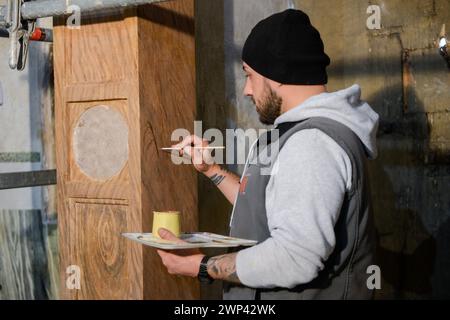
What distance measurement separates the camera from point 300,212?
1.91m

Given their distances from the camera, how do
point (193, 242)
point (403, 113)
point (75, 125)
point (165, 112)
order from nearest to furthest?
1. point (193, 242)
2. point (165, 112)
3. point (75, 125)
4. point (403, 113)

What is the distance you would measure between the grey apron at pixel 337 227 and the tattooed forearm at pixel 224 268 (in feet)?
0.45

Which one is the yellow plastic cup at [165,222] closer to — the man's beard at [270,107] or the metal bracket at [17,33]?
the man's beard at [270,107]

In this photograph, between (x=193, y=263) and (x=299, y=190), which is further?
(x=193, y=263)

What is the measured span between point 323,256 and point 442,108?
1.95 meters

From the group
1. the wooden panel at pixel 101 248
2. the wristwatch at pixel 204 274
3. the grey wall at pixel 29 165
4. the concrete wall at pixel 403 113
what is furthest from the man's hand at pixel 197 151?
the grey wall at pixel 29 165

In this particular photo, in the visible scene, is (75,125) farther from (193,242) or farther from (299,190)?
(299,190)

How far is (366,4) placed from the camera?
3658 mm

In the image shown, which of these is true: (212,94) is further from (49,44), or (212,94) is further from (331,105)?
(331,105)

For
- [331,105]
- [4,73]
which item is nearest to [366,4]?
[331,105]

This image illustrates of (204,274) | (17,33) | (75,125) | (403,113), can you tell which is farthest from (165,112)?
(403,113)

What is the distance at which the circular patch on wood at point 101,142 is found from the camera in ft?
9.19

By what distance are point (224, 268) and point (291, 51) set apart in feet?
2.74

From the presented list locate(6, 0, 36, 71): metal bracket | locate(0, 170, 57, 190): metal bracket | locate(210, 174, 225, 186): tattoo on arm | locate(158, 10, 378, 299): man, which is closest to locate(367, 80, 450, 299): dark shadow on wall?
locate(210, 174, 225, 186): tattoo on arm
